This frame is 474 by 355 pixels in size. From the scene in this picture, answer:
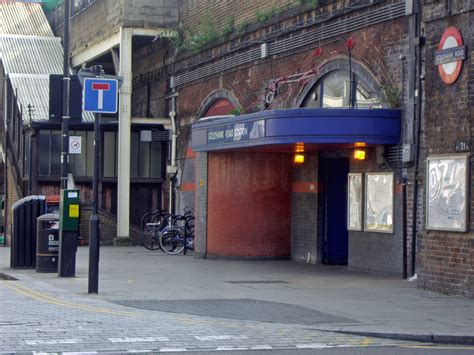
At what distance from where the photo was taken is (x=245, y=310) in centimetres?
1471

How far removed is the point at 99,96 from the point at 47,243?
17.4 feet

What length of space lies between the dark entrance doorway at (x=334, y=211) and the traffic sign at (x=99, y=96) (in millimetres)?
8373

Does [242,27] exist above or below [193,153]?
above

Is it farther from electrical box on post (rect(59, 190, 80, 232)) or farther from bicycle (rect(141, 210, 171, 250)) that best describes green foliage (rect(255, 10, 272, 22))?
electrical box on post (rect(59, 190, 80, 232))

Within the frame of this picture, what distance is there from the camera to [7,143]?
133 ft

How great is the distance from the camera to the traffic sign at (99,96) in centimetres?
1719

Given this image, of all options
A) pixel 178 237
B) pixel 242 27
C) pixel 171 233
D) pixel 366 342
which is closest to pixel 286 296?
pixel 366 342

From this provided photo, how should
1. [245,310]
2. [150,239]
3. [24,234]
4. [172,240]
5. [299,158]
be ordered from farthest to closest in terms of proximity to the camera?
1. [150,239]
2. [172,240]
3. [299,158]
4. [24,234]
5. [245,310]

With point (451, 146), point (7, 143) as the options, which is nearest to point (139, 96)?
point (7, 143)

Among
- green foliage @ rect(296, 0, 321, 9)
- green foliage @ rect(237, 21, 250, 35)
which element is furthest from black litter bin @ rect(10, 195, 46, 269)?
green foliage @ rect(237, 21, 250, 35)

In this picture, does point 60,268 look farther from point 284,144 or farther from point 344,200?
point 344,200

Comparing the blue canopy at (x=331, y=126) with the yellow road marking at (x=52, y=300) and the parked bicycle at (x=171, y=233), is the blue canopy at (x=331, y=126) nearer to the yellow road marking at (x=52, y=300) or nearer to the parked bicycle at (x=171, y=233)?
the yellow road marking at (x=52, y=300)

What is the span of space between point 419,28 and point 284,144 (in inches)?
151

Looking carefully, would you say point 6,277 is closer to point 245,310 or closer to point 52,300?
point 52,300
